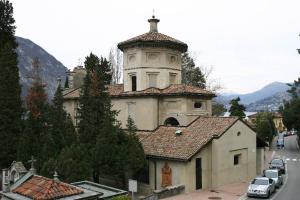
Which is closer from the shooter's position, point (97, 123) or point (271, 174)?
point (97, 123)

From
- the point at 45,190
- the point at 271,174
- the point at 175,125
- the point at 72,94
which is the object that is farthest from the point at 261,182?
the point at 72,94


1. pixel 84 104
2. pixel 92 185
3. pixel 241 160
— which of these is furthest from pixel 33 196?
pixel 241 160

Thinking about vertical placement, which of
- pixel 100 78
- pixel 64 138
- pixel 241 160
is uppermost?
pixel 100 78

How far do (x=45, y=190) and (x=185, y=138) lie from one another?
56.8 feet

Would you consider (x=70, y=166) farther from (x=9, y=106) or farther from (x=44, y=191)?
(x=9, y=106)

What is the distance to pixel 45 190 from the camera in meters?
14.2

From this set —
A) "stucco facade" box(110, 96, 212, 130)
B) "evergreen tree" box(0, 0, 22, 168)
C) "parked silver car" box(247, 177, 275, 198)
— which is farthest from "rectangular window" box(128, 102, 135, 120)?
"parked silver car" box(247, 177, 275, 198)

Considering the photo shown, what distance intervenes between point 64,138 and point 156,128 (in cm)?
830

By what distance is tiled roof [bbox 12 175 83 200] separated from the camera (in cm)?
1396

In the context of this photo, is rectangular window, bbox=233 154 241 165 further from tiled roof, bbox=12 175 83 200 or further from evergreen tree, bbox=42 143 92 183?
tiled roof, bbox=12 175 83 200

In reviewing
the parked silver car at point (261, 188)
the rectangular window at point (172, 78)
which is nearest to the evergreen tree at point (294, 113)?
the rectangular window at point (172, 78)

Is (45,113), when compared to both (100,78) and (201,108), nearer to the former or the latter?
(100,78)

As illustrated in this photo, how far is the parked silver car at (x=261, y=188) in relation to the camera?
26.5 meters

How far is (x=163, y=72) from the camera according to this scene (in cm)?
3712
